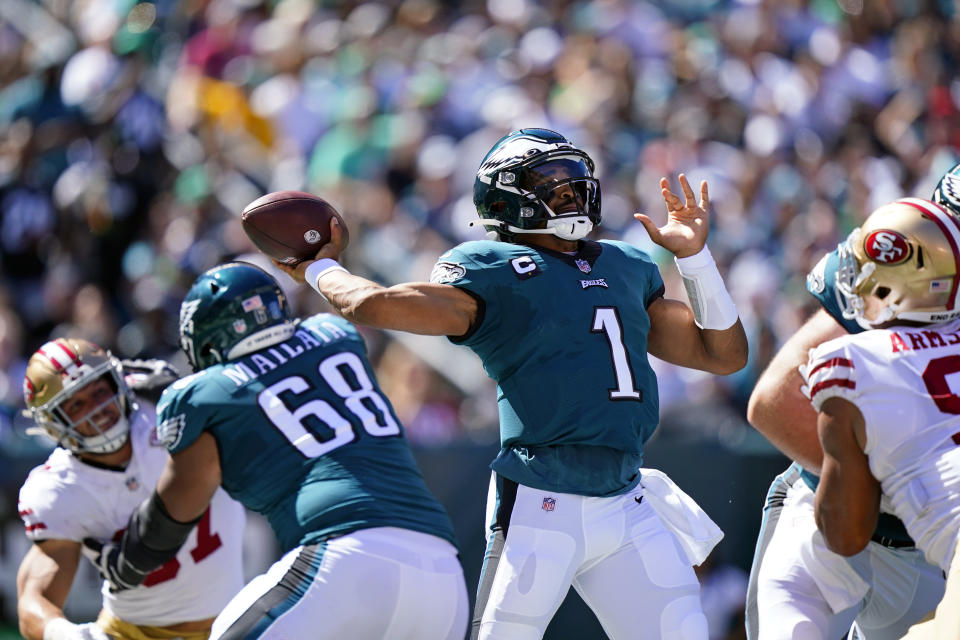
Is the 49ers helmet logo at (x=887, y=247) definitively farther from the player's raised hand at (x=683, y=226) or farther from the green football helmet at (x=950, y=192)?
the green football helmet at (x=950, y=192)

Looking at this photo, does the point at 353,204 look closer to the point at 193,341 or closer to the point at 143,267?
the point at 143,267

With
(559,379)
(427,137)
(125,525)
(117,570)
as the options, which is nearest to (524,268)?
(559,379)

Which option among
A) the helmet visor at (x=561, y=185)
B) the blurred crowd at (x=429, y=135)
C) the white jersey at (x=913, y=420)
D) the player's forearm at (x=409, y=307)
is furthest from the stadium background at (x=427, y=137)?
the white jersey at (x=913, y=420)

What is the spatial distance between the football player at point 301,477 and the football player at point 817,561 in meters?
0.97

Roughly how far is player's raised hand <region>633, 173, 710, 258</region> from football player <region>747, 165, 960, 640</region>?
37 cm

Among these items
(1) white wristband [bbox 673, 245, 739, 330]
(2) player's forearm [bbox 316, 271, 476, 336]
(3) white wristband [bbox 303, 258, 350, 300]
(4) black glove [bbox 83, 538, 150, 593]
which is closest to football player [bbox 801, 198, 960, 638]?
(1) white wristband [bbox 673, 245, 739, 330]

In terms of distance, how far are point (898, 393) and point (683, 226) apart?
38.7 inches

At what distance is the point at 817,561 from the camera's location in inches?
160

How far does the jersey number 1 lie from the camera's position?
4.02 m

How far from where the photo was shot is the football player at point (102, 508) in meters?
5.11

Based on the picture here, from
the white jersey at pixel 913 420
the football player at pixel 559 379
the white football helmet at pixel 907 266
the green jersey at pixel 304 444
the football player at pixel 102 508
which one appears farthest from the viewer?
the football player at pixel 102 508

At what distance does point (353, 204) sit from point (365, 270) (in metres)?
0.68

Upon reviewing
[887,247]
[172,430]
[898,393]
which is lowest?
[172,430]

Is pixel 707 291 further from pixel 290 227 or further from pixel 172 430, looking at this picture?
pixel 172 430
